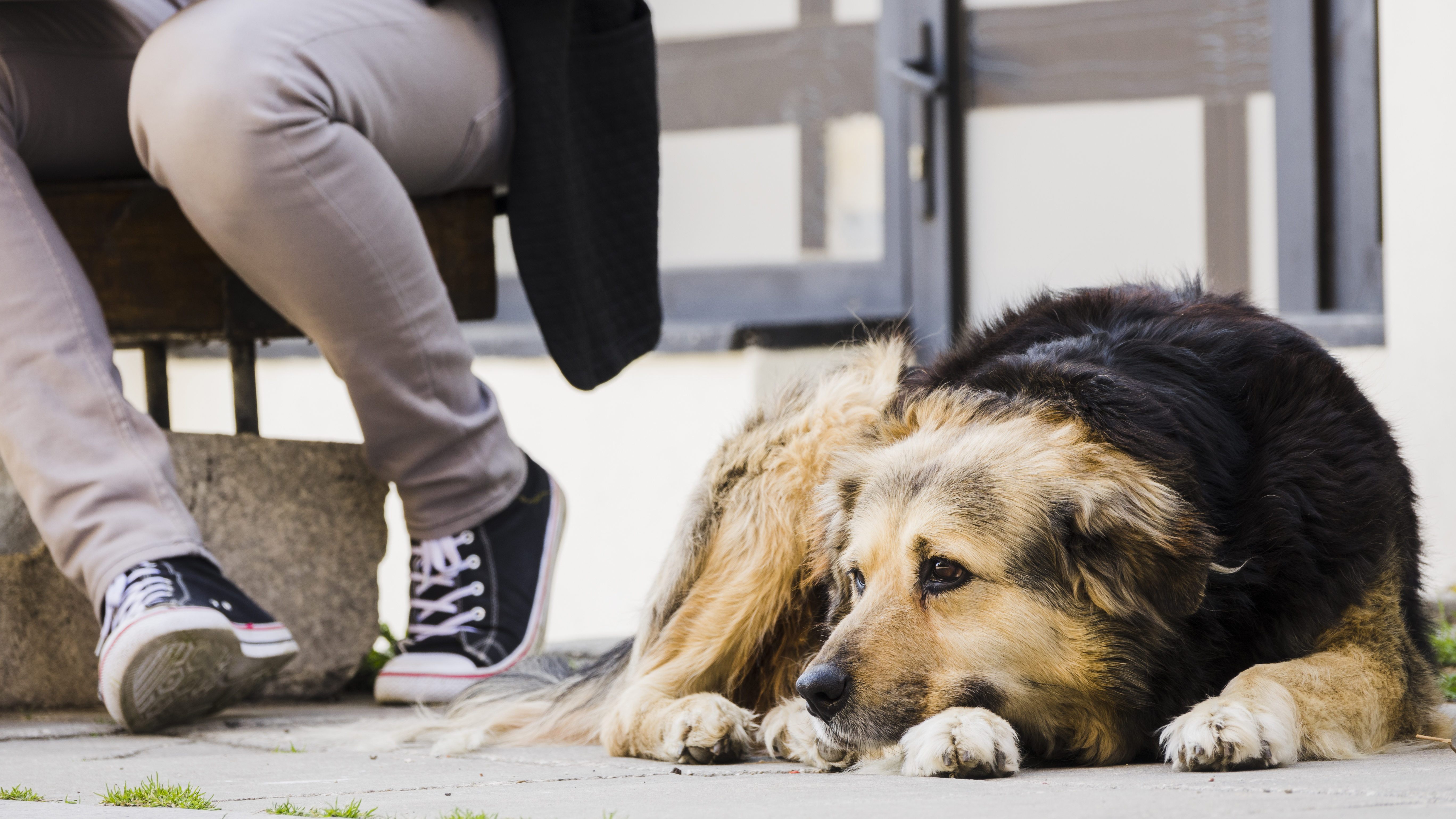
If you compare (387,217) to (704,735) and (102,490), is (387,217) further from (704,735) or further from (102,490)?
(704,735)

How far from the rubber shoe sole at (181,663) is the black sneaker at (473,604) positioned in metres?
0.33

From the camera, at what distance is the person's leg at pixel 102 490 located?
244 cm

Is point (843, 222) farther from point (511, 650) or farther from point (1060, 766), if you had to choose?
point (1060, 766)

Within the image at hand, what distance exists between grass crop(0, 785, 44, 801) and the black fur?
1.42m

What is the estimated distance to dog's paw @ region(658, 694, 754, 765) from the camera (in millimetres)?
2279

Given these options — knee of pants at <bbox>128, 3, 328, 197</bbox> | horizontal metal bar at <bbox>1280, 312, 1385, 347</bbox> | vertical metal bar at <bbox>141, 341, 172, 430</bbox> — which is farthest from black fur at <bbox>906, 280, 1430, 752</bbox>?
horizontal metal bar at <bbox>1280, 312, 1385, 347</bbox>

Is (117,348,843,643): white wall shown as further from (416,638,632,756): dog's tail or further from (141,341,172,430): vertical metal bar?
(416,638,632,756): dog's tail

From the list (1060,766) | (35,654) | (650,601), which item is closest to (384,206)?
(650,601)

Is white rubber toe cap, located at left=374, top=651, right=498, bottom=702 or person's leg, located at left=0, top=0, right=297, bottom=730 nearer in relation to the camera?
person's leg, located at left=0, top=0, right=297, bottom=730

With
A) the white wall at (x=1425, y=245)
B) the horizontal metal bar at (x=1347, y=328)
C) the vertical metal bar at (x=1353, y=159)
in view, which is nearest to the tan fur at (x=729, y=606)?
the white wall at (x=1425, y=245)

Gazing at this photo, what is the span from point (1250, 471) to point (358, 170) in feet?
5.26

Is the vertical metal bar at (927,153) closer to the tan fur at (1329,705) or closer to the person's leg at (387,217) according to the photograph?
the person's leg at (387,217)

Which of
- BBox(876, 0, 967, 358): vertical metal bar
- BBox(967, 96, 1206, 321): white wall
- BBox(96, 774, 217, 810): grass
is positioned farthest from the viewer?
BBox(876, 0, 967, 358): vertical metal bar

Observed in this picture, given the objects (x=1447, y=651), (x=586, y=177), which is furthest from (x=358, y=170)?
(x=1447, y=651)
